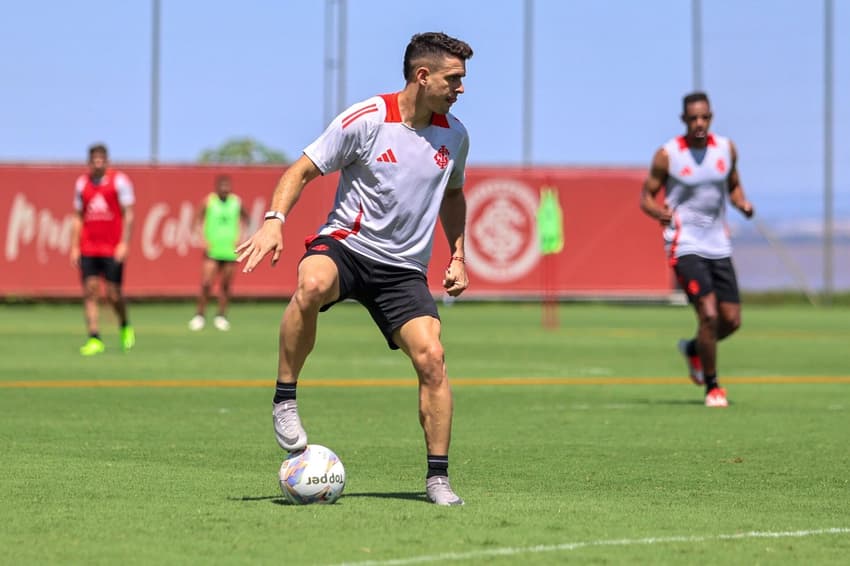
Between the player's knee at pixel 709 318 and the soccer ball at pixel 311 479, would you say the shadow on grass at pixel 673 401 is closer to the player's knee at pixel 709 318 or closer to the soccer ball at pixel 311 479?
the player's knee at pixel 709 318

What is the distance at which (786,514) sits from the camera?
791 cm

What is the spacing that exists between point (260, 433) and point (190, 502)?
3.63m

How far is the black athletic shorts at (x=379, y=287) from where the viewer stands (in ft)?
27.4

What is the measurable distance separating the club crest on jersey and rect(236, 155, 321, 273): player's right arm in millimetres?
588

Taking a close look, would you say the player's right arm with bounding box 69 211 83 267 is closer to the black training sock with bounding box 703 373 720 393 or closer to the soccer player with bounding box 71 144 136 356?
the soccer player with bounding box 71 144 136 356

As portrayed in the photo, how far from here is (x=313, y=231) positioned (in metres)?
37.0

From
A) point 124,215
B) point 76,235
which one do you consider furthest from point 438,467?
point 124,215

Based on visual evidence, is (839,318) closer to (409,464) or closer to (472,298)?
(472,298)

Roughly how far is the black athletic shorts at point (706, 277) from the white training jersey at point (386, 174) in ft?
20.1

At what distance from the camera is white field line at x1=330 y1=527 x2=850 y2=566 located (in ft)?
21.1

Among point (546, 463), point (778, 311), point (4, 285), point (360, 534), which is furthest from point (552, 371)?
point (778, 311)

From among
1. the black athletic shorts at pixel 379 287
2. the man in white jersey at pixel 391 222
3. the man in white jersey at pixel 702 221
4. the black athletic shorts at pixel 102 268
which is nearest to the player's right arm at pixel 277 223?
the man in white jersey at pixel 391 222

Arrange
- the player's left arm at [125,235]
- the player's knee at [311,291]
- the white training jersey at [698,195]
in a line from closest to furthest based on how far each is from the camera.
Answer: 1. the player's knee at [311,291]
2. the white training jersey at [698,195]
3. the player's left arm at [125,235]

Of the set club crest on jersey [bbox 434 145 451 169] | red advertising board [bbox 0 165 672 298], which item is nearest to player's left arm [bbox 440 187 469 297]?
club crest on jersey [bbox 434 145 451 169]
